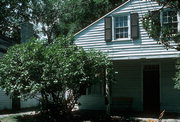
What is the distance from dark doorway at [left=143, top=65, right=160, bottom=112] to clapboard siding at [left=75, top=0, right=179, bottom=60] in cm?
274

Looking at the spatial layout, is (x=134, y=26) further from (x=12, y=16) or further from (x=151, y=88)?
(x=12, y=16)

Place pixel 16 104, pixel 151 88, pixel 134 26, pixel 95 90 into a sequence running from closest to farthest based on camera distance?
pixel 134 26 → pixel 151 88 → pixel 95 90 → pixel 16 104

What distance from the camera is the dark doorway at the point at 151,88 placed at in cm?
1773

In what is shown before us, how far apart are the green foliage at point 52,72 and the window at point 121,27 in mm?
2252

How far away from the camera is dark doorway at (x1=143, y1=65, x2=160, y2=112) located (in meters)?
17.7

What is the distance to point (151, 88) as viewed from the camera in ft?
58.9

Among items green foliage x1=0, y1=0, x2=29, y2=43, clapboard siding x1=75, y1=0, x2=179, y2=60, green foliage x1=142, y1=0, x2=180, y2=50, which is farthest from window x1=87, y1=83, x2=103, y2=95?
green foliage x1=0, y1=0, x2=29, y2=43

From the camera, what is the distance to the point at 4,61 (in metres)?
13.9

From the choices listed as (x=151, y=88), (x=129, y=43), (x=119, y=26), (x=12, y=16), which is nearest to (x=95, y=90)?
(x=151, y=88)

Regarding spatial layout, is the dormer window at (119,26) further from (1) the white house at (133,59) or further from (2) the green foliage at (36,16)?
(2) the green foliage at (36,16)

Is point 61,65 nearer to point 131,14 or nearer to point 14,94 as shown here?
point 14,94

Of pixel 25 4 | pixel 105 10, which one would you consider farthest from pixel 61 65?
pixel 25 4

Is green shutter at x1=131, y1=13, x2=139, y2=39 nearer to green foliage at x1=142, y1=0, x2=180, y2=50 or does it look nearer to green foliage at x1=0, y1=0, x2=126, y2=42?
green foliage at x1=142, y1=0, x2=180, y2=50

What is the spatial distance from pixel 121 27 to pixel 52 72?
17.4ft
